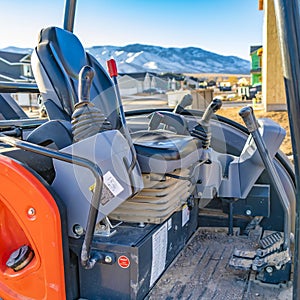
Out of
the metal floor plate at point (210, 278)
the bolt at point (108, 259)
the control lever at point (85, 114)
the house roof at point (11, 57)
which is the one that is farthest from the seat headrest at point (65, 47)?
the house roof at point (11, 57)

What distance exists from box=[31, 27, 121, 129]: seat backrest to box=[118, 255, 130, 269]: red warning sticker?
58 cm

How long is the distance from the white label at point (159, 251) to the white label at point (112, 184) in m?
0.25

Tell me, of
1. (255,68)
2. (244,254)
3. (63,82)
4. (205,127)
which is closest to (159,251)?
(244,254)

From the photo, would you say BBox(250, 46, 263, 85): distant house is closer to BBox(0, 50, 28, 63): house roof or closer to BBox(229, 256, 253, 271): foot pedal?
BBox(0, 50, 28, 63): house roof

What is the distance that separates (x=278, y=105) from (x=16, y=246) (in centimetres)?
865

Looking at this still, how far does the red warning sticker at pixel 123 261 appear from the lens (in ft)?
4.14

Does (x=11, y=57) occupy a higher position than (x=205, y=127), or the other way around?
(x=11, y=57)

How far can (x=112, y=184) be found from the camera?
1201 mm

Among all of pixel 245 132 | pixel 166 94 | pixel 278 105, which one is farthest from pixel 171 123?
pixel 278 105

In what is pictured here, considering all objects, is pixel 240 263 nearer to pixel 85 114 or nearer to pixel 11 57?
pixel 85 114

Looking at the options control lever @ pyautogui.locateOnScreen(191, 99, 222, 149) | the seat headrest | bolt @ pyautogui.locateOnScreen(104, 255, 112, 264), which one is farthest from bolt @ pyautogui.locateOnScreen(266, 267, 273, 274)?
the seat headrest

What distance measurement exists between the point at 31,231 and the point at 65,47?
0.88 m

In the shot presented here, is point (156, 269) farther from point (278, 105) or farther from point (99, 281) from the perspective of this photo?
point (278, 105)

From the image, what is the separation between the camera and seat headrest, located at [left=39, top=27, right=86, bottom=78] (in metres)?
1.69
